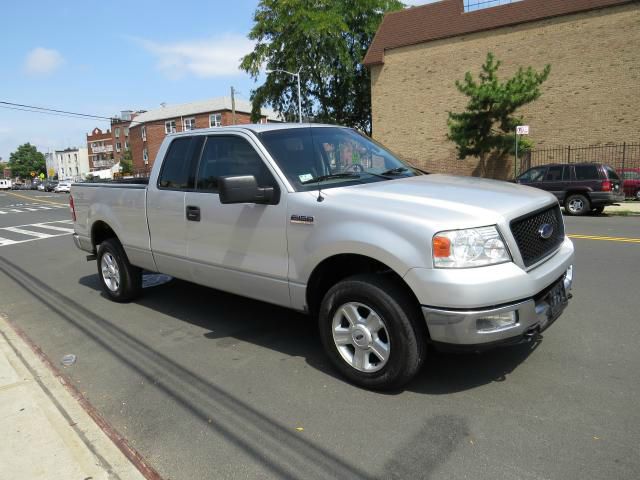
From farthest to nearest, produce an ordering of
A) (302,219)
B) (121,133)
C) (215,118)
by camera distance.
A: 1. (121,133)
2. (215,118)
3. (302,219)

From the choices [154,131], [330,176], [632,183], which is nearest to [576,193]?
[632,183]

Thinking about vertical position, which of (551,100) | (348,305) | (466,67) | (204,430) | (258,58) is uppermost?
(258,58)

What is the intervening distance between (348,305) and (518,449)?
1.38 meters

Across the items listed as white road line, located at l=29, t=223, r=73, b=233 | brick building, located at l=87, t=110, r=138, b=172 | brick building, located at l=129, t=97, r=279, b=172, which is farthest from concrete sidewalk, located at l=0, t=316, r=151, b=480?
brick building, located at l=87, t=110, r=138, b=172

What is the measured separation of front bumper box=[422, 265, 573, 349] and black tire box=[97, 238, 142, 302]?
4.11 metres

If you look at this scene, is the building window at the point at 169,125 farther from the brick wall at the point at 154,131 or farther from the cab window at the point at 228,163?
the cab window at the point at 228,163

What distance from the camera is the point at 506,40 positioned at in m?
26.6

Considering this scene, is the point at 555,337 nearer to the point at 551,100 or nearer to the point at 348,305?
the point at 348,305

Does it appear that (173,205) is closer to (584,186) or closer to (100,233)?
(100,233)

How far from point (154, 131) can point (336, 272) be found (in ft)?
226

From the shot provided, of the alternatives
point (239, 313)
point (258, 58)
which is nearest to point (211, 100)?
point (258, 58)

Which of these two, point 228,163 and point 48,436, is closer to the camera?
point 48,436

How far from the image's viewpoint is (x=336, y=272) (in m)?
3.90

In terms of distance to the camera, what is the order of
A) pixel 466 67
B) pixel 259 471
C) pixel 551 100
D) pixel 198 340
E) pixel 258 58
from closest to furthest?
pixel 259 471 < pixel 198 340 < pixel 551 100 < pixel 466 67 < pixel 258 58
